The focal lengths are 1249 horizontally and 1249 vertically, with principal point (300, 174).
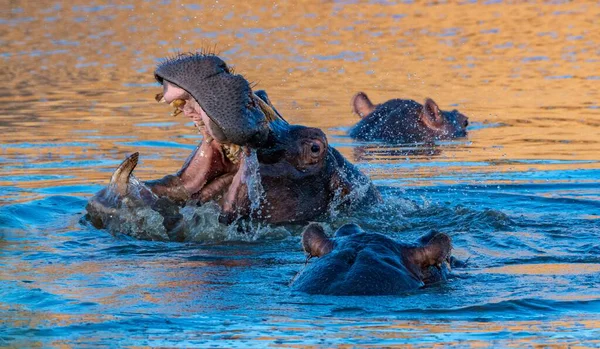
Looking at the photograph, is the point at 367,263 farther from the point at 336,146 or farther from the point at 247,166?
the point at 336,146

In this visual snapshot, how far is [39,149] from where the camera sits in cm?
1153

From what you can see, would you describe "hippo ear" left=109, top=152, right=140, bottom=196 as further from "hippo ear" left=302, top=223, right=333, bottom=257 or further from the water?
"hippo ear" left=302, top=223, right=333, bottom=257

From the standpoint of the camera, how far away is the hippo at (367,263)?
5.63m

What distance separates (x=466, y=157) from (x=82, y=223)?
453 centimetres

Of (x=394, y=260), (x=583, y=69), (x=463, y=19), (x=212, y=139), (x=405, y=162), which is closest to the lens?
(x=394, y=260)

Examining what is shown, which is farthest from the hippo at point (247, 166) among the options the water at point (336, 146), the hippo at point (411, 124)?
the hippo at point (411, 124)

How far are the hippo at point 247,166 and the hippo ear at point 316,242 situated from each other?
0.83 m

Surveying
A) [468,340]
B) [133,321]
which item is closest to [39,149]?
[133,321]

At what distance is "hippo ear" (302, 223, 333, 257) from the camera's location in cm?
591

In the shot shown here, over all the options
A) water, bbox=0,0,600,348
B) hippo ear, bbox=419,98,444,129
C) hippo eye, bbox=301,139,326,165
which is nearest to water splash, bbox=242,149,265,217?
water, bbox=0,0,600,348

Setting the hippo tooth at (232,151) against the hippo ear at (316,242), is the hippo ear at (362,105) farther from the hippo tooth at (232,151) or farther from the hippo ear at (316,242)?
the hippo ear at (316,242)

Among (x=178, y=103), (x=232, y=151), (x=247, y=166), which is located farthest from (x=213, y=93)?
(x=247, y=166)

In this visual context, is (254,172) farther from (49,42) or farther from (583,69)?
(49,42)

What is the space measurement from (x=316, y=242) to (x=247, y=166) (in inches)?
Result: 49.9
